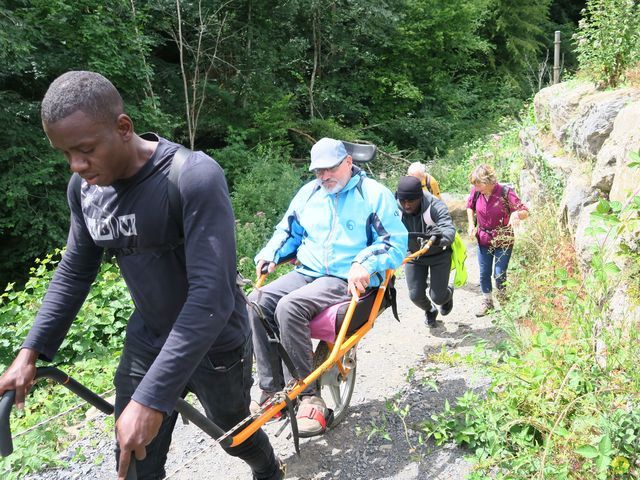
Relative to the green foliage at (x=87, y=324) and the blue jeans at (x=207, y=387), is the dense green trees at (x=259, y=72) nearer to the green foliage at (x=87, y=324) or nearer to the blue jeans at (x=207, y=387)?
the green foliage at (x=87, y=324)

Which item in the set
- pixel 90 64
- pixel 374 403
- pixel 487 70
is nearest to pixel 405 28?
pixel 487 70

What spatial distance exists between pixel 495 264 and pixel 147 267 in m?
4.65

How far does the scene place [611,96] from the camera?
5797 mm

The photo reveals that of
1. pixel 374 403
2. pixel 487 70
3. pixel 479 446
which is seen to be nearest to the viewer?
pixel 479 446

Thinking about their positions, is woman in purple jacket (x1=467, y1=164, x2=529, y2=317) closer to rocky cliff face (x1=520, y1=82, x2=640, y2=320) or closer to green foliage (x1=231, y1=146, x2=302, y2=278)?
rocky cliff face (x1=520, y1=82, x2=640, y2=320)

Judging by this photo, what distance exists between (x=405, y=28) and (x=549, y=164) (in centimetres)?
1358

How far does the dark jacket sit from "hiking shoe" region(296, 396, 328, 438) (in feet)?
7.10

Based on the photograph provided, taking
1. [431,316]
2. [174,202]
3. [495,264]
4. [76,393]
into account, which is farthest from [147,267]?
[495,264]

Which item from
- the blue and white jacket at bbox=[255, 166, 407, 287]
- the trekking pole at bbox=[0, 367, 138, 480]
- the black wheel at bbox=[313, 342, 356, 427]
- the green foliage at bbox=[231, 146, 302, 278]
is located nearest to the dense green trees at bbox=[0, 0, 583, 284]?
the green foliage at bbox=[231, 146, 302, 278]

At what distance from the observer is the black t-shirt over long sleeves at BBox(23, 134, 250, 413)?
6.09 feet

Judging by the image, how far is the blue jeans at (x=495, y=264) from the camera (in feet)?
19.2

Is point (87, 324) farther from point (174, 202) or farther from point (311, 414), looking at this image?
point (174, 202)

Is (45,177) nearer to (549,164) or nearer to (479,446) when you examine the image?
(549,164)

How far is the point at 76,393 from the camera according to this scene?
2.20 meters
